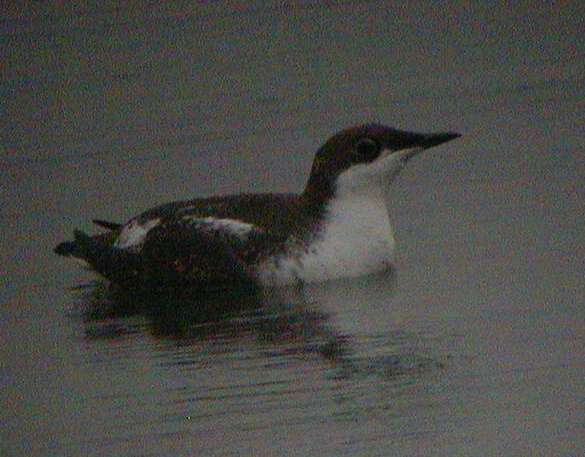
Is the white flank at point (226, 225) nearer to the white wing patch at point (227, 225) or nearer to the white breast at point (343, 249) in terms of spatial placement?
the white wing patch at point (227, 225)

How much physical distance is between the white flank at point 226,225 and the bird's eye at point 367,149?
32.6 inches

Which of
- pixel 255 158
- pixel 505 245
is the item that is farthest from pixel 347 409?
pixel 255 158

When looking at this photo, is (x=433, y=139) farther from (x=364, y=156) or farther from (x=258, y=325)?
(x=258, y=325)

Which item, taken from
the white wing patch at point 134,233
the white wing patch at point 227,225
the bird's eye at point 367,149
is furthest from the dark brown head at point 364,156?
the white wing patch at point 134,233

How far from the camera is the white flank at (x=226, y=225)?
16.3 metres

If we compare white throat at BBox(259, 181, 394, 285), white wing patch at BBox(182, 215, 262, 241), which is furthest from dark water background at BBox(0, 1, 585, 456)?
white wing patch at BBox(182, 215, 262, 241)

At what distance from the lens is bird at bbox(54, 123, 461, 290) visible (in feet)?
53.1

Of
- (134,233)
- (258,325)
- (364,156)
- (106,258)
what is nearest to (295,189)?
(134,233)

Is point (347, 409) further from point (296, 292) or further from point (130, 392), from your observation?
point (296, 292)

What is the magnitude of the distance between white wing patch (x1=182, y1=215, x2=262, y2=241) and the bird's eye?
0.82 meters

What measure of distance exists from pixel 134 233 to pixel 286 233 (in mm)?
1174

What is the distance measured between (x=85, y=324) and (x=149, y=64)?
387 inches

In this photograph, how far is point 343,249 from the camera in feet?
53.3

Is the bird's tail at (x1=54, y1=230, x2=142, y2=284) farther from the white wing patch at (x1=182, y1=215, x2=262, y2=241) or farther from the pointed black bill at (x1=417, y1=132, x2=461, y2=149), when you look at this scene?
the pointed black bill at (x1=417, y1=132, x2=461, y2=149)
